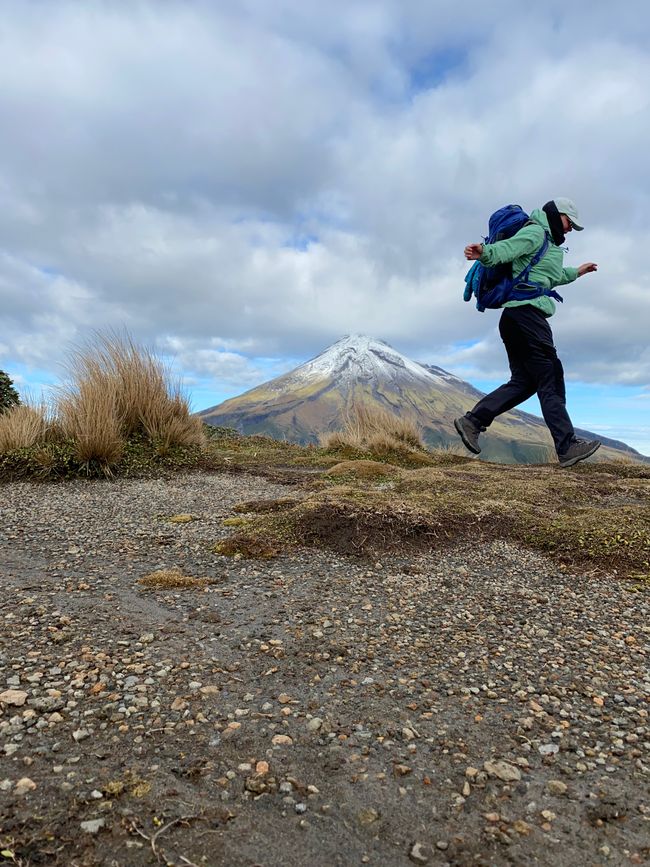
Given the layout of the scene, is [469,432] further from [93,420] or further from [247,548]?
[93,420]

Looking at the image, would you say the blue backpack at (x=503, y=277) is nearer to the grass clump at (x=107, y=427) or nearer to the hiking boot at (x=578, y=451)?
the hiking boot at (x=578, y=451)

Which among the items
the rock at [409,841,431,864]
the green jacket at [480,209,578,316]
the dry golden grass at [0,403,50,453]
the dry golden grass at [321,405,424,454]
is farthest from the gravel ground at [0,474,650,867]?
the dry golden grass at [321,405,424,454]

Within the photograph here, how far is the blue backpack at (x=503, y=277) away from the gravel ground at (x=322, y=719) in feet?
11.3

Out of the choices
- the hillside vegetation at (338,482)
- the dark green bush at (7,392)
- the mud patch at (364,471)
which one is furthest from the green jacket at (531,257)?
the dark green bush at (7,392)

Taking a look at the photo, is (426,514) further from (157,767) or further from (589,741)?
(157,767)

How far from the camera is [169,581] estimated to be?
328cm

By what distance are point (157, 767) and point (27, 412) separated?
7453 millimetres

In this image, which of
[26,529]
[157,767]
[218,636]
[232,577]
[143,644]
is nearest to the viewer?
[157,767]

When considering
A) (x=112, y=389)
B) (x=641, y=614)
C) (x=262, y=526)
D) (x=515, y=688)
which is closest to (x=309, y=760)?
(x=515, y=688)

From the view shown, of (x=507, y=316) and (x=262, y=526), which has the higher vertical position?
(x=507, y=316)

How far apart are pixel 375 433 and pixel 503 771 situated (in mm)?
10464

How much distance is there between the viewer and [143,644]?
2416mm

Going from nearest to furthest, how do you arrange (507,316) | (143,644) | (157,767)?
1. (157,767)
2. (143,644)
3. (507,316)

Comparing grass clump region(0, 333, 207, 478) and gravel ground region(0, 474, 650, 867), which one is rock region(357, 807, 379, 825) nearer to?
gravel ground region(0, 474, 650, 867)
